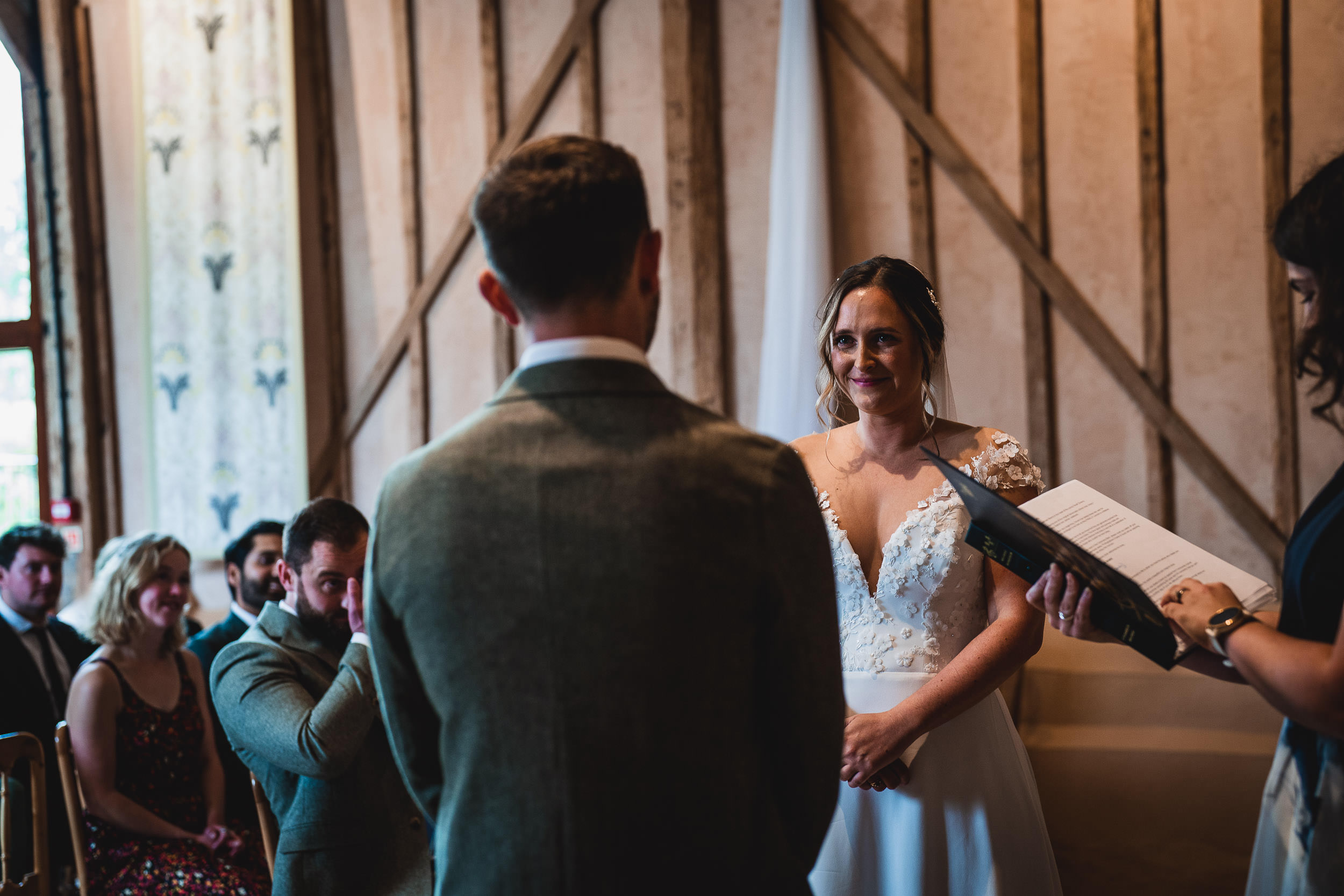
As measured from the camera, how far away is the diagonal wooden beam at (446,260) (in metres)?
5.32

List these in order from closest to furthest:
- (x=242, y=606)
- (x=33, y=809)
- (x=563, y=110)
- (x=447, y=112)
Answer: (x=33, y=809) < (x=242, y=606) < (x=563, y=110) < (x=447, y=112)

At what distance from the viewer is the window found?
588cm

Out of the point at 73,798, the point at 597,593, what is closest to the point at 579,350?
the point at 597,593

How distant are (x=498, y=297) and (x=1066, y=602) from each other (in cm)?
92

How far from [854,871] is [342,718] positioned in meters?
0.99

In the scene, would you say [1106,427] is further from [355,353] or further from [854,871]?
[355,353]

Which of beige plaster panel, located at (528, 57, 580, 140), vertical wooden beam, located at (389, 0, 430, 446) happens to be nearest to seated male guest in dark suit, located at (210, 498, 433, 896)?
vertical wooden beam, located at (389, 0, 430, 446)

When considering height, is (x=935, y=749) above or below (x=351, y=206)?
below

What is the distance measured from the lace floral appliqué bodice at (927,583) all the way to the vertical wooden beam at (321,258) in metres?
4.12

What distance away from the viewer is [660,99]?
17.1ft

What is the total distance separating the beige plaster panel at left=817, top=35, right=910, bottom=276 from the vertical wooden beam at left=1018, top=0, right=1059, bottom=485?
535 millimetres

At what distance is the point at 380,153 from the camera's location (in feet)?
18.5

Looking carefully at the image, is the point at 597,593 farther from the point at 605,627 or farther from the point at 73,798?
the point at 73,798

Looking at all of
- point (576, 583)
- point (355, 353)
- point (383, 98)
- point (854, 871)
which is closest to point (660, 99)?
point (383, 98)
